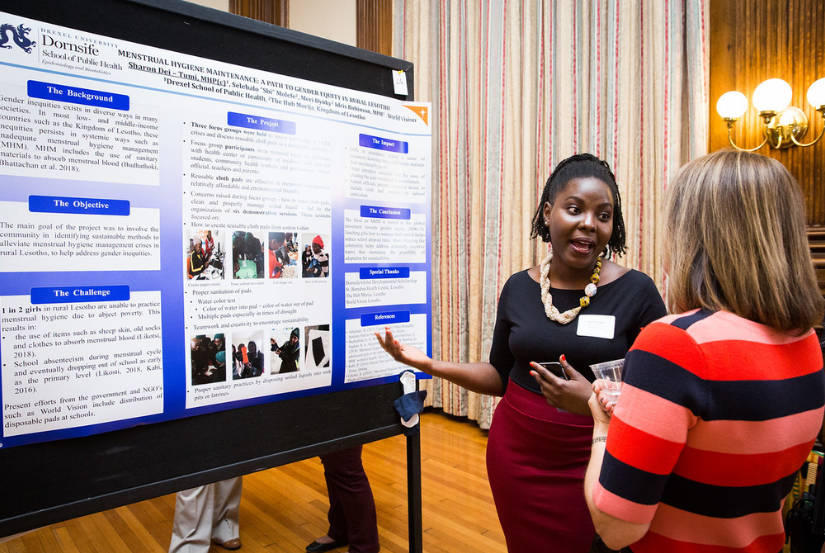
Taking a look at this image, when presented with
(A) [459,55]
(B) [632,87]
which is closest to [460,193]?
(A) [459,55]

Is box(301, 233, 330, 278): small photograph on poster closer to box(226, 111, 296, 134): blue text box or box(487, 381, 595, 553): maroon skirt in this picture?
box(226, 111, 296, 134): blue text box

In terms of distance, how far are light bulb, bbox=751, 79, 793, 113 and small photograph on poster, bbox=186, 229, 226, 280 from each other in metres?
3.01

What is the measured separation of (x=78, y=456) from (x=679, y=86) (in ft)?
11.5

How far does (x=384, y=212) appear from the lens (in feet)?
4.76

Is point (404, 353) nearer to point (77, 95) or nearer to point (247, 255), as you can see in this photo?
point (247, 255)

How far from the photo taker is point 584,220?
4.78 ft

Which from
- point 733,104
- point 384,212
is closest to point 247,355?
point 384,212

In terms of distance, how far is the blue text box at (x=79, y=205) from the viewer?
0.96 m

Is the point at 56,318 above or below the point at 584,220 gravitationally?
below

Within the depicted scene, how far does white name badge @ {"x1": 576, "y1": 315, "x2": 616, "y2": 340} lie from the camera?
4.48 feet

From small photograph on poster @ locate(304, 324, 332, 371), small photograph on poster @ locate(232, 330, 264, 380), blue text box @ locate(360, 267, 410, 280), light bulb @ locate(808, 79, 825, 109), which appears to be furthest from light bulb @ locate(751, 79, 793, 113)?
small photograph on poster @ locate(232, 330, 264, 380)

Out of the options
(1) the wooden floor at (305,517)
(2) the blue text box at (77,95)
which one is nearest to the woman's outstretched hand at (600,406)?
(2) the blue text box at (77,95)

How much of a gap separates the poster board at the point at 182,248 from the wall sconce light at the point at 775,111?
94.5 inches

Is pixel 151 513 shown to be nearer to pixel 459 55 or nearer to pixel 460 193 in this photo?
pixel 460 193
